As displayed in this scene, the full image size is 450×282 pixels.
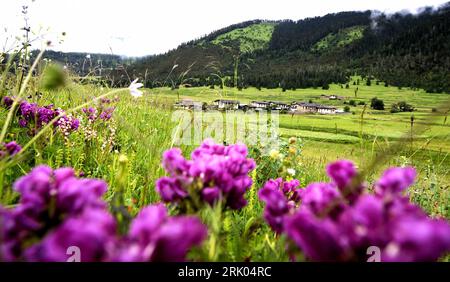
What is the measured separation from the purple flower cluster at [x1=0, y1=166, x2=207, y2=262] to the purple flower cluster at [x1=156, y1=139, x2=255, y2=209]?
0.46 meters

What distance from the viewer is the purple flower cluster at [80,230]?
0.59 m

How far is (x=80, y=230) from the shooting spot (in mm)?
580

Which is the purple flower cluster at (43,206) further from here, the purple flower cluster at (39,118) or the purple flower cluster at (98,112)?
the purple flower cluster at (98,112)

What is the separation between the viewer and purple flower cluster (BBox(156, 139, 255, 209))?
125cm

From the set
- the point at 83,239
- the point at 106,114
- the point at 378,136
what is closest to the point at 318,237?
the point at 83,239

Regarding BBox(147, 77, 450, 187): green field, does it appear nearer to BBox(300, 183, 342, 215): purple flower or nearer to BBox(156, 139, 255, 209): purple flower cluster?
BBox(300, 183, 342, 215): purple flower

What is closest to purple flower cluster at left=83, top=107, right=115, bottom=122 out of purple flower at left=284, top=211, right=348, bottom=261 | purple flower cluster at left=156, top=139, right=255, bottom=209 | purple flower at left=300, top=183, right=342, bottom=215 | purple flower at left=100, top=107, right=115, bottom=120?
purple flower at left=100, top=107, right=115, bottom=120

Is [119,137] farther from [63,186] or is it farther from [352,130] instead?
[352,130]

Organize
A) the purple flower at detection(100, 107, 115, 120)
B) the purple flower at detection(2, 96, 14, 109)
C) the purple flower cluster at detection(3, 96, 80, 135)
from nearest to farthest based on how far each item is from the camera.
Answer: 1. the purple flower cluster at detection(3, 96, 80, 135)
2. the purple flower at detection(2, 96, 14, 109)
3. the purple flower at detection(100, 107, 115, 120)

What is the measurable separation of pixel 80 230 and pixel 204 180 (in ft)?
2.26

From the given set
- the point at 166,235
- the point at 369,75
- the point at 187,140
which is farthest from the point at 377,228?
the point at 369,75

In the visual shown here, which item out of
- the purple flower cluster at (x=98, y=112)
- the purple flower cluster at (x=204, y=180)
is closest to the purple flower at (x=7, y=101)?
the purple flower cluster at (x=98, y=112)

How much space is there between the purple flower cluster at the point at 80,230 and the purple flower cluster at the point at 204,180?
0.46 m

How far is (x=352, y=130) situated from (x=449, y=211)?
43.0m
